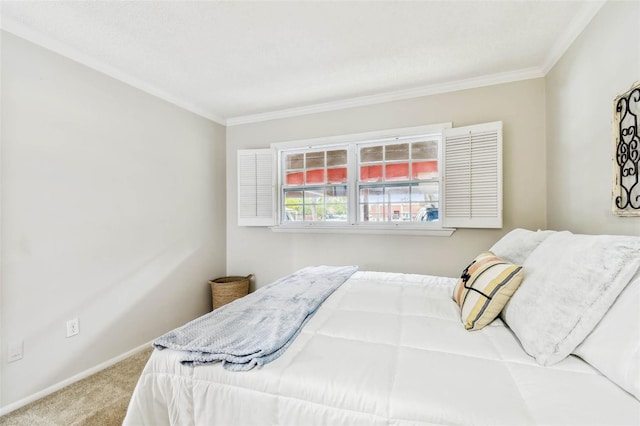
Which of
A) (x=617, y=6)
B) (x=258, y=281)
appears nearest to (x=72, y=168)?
(x=258, y=281)

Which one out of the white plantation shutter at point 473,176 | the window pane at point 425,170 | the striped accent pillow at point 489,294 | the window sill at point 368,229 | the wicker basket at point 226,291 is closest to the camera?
the striped accent pillow at point 489,294

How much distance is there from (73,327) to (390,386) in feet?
7.92

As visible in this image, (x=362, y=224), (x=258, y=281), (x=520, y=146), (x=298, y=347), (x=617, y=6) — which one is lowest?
(x=258, y=281)

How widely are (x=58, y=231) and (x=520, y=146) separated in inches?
151

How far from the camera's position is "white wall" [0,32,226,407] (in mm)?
1811

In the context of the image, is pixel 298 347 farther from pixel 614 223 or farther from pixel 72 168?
pixel 72 168

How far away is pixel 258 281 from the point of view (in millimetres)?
3525

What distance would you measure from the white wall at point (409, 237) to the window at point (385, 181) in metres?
0.14

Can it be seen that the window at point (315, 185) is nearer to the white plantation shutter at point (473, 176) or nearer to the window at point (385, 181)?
the window at point (385, 181)

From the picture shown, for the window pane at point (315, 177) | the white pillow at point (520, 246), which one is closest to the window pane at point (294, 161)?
the window pane at point (315, 177)

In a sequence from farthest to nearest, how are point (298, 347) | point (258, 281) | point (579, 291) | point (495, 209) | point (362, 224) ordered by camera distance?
point (258, 281) → point (362, 224) → point (495, 209) → point (298, 347) → point (579, 291)

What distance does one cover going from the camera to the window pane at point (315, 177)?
11.0 feet

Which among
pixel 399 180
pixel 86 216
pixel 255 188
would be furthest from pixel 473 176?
pixel 86 216

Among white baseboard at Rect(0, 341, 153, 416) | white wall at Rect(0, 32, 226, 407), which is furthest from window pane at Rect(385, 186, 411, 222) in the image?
white baseboard at Rect(0, 341, 153, 416)
